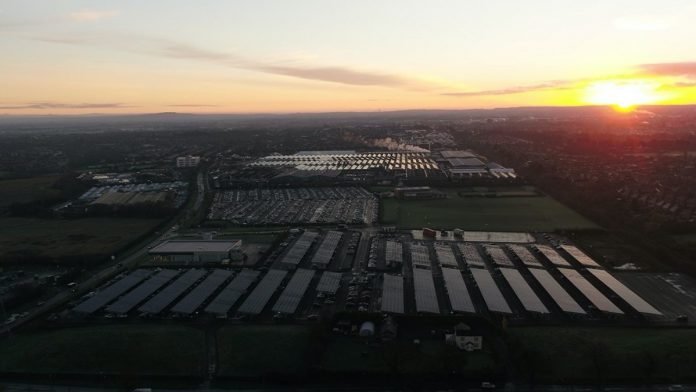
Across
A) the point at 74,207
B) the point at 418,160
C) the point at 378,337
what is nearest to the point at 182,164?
the point at 74,207

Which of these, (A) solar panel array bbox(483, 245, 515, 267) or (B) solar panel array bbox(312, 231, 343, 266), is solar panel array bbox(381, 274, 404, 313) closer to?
(B) solar panel array bbox(312, 231, 343, 266)

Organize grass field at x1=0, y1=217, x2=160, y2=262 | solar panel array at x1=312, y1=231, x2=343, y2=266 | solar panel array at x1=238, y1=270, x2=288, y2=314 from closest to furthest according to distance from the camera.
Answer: solar panel array at x1=238, y1=270, x2=288, y2=314 < solar panel array at x1=312, y1=231, x2=343, y2=266 < grass field at x1=0, y1=217, x2=160, y2=262

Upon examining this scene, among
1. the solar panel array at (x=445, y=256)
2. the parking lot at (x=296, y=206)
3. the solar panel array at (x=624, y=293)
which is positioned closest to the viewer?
the solar panel array at (x=624, y=293)

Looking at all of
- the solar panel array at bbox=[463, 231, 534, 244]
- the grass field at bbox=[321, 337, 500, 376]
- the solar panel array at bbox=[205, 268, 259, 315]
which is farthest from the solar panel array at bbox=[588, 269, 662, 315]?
the solar panel array at bbox=[205, 268, 259, 315]

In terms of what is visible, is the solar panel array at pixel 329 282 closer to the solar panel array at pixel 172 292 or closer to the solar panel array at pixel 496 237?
the solar panel array at pixel 172 292

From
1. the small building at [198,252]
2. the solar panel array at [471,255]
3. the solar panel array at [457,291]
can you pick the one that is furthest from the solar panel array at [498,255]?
the small building at [198,252]

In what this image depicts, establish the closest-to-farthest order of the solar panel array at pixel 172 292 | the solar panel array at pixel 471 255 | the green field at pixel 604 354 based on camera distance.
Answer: the green field at pixel 604 354
the solar panel array at pixel 172 292
the solar panel array at pixel 471 255

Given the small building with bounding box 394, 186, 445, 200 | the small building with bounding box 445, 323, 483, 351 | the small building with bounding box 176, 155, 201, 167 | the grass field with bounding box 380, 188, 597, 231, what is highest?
the small building with bounding box 176, 155, 201, 167
